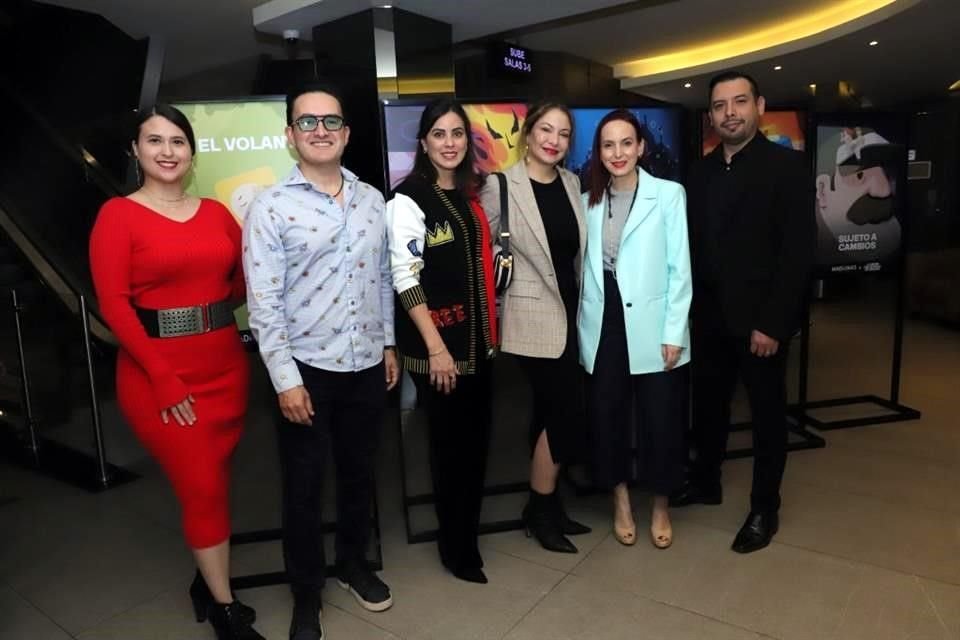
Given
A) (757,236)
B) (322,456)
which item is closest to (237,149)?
(322,456)

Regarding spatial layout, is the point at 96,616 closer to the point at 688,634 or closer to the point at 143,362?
the point at 143,362

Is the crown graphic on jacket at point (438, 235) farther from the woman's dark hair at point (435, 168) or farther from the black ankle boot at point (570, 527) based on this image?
the black ankle boot at point (570, 527)

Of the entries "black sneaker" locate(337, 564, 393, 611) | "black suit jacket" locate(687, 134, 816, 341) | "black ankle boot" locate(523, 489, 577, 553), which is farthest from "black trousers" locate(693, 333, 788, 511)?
"black sneaker" locate(337, 564, 393, 611)

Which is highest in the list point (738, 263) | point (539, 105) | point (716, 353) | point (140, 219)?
point (539, 105)

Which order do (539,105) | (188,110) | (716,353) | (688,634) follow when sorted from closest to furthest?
(688,634)
(539,105)
(188,110)
(716,353)

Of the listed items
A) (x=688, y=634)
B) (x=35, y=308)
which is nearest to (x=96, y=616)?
(x=688, y=634)

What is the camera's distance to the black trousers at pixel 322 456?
6.86ft

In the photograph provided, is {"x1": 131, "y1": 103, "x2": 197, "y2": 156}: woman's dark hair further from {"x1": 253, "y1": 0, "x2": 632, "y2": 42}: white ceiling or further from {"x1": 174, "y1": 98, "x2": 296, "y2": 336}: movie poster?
{"x1": 253, "y1": 0, "x2": 632, "y2": 42}: white ceiling

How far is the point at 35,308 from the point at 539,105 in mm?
4032

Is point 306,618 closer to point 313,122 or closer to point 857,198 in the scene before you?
point 313,122

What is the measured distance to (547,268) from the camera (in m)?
2.36

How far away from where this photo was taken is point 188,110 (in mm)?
2602

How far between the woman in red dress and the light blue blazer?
1.22 metres

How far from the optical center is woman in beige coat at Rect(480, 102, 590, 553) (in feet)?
7.70
